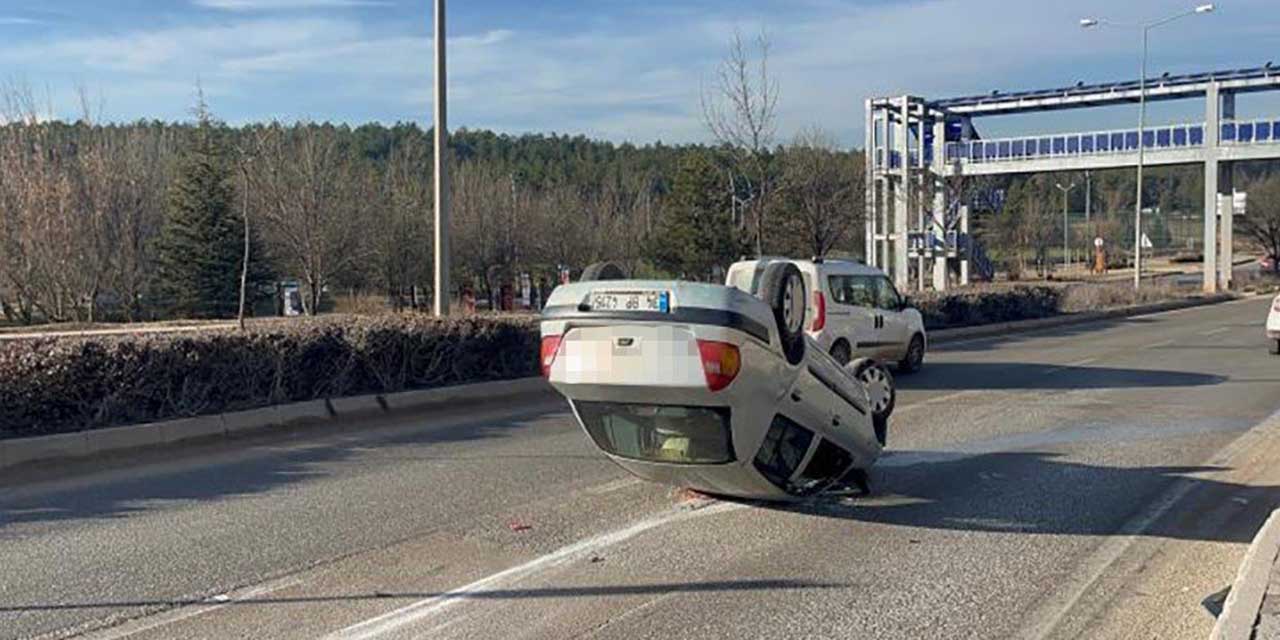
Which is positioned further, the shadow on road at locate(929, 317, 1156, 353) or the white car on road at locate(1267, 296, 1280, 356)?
the shadow on road at locate(929, 317, 1156, 353)

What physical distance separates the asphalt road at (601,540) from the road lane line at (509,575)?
2cm

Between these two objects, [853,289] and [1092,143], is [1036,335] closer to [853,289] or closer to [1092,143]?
[853,289]

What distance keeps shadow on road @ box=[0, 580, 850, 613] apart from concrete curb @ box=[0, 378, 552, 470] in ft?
14.1

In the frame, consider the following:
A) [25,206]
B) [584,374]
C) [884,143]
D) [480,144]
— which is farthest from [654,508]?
[480,144]

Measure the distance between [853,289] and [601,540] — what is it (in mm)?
10570

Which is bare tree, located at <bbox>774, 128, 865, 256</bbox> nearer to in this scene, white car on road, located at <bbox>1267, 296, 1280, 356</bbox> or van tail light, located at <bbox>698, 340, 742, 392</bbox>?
white car on road, located at <bbox>1267, 296, 1280, 356</bbox>

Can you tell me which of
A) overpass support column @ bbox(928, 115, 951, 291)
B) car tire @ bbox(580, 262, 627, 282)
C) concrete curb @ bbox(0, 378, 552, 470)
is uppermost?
overpass support column @ bbox(928, 115, 951, 291)

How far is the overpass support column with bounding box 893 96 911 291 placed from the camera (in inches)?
2040

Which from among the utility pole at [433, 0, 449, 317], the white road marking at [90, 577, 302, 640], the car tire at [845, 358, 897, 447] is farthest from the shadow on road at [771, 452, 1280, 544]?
the utility pole at [433, 0, 449, 317]

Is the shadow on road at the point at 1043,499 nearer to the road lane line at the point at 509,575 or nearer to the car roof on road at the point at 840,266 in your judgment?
the road lane line at the point at 509,575

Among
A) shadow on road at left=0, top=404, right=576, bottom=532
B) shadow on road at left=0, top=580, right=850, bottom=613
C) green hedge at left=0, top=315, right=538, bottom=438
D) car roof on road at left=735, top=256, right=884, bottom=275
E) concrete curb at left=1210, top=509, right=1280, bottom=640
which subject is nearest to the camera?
concrete curb at left=1210, top=509, right=1280, bottom=640

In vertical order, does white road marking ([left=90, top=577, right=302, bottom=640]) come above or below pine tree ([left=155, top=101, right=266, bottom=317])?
below

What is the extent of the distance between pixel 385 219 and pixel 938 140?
30120 mm

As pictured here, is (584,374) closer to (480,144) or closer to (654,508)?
(654,508)
